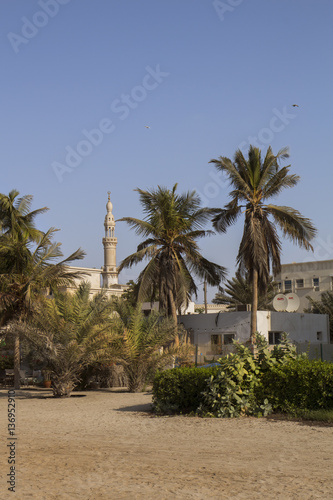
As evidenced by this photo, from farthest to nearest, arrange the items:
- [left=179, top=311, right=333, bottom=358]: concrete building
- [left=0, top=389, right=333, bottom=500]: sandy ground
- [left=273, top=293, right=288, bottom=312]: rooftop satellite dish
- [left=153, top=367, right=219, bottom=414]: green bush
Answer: [left=273, top=293, right=288, bottom=312]: rooftop satellite dish, [left=179, top=311, right=333, bottom=358]: concrete building, [left=153, top=367, right=219, bottom=414]: green bush, [left=0, top=389, right=333, bottom=500]: sandy ground

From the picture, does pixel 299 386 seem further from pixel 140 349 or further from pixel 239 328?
pixel 239 328

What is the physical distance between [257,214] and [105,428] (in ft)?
60.7

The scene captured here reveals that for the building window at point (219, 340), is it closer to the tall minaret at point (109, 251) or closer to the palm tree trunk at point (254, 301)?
the palm tree trunk at point (254, 301)

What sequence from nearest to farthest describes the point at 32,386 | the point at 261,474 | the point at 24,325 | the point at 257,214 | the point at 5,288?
the point at 261,474
the point at 24,325
the point at 5,288
the point at 32,386
the point at 257,214

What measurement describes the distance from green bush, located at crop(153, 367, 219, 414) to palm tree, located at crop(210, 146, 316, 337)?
13685 mm

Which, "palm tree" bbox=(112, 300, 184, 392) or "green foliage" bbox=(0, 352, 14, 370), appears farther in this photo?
"green foliage" bbox=(0, 352, 14, 370)

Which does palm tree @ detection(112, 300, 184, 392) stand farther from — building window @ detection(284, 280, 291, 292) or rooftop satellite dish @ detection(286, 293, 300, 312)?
building window @ detection(284, 280, 291, 292)

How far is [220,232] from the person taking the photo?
31.2 m

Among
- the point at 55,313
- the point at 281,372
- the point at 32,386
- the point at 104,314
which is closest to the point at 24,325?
the point at 55,313

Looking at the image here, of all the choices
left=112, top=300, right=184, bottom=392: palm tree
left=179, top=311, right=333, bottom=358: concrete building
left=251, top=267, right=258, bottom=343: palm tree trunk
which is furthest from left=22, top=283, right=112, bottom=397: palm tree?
left=179, top=311, right=333, bottom=358: concrete building

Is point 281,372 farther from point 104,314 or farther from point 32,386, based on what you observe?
point 32,386

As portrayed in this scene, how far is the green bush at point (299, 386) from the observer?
47.7 ft

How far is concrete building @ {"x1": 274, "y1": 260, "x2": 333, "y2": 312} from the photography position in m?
62.0

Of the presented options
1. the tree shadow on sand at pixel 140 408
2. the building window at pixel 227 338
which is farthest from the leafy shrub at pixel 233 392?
the building window at pixel 227 338
